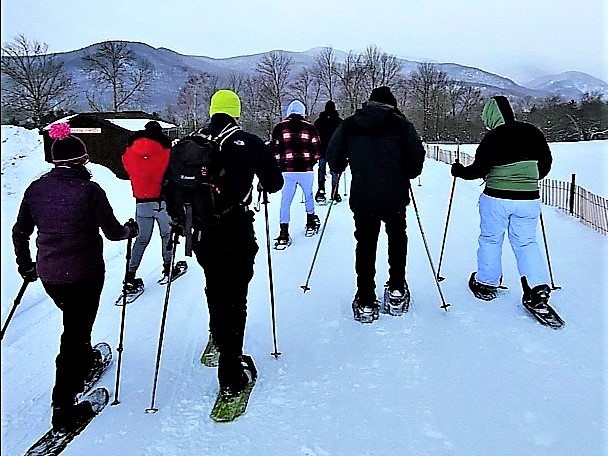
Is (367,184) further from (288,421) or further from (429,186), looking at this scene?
(429,186)

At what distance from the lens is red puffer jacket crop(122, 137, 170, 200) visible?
5.57 meters

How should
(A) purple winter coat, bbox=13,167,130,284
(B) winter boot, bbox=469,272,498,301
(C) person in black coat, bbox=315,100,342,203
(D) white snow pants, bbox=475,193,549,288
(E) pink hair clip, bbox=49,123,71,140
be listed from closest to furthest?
1. (A) purple winter coat, bbox=13,167,130,284
2. (E) pink hair clip, bbox=49,123,71,140
3. (D) white snow pants, bbox=475,193,549,288
4. (B) winter boot, bbox=469,272,498,301
5. (C) person in black coat, bbox=315,100,342,203

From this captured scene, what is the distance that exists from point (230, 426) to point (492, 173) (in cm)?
Result: 323

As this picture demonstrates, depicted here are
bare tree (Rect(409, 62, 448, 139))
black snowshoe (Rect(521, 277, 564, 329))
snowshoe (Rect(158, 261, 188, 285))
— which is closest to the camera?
black snowshoe (Rect(521, 277, 564, 329))

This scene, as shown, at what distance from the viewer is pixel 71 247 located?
132 inches

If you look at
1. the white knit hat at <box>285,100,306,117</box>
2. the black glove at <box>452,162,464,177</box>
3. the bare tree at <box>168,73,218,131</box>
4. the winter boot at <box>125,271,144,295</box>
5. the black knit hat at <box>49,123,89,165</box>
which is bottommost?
the winter boot at <box>125,271,144,295</box>

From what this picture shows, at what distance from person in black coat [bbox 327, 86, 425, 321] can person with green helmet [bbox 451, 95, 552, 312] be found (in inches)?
28.8

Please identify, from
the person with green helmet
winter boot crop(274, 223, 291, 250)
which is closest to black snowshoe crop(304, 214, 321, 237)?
winter boot crop(274, 223, 291, 250)

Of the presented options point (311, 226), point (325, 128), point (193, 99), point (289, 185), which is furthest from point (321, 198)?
point (193, 99)

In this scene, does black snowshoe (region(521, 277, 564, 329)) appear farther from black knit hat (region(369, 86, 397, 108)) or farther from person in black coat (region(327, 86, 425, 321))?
black knit hat (region(369, 86, 397, 108))

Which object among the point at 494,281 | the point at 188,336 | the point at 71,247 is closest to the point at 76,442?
the point at 71,247

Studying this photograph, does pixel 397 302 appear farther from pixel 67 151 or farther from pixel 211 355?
pixel 67 151

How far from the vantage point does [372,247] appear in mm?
4867

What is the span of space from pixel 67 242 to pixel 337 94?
199ft
